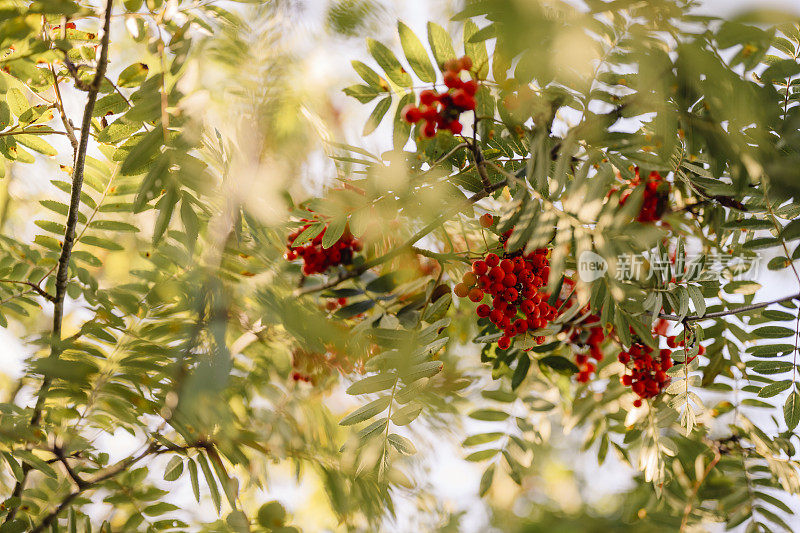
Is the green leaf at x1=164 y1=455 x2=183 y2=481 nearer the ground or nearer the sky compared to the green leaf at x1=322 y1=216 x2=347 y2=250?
nearer the ground

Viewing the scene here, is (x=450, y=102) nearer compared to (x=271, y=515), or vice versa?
(x=450, y=102)

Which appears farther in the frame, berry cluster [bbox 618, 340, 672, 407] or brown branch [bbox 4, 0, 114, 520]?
berry cluster [bbox 618, 340, 672, 407]

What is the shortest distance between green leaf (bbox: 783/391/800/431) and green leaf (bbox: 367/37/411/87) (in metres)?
1.09

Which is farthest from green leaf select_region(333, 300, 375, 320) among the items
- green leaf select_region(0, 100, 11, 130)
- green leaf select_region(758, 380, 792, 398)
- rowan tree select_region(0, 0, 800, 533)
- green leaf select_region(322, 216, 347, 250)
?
green leaf select_region(758, 380, 792, 398)

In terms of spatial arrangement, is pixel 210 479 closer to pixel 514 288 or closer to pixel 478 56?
pixel 514 288

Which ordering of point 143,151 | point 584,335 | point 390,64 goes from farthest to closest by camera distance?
point 584,335 → point 390,64 → point 143,151

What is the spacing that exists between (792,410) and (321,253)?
3.74 feet

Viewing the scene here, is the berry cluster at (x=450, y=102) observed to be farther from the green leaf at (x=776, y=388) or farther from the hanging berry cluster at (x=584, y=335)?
the green leaf at (x=776, y=388)

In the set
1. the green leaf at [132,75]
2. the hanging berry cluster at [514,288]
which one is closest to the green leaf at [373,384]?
the hanging berry cluster at [514,288]

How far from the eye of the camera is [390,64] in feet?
3.35

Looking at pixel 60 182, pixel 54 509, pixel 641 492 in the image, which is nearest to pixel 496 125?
pixel 60 182

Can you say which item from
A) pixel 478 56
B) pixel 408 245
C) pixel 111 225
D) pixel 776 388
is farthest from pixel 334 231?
pixel 776 388

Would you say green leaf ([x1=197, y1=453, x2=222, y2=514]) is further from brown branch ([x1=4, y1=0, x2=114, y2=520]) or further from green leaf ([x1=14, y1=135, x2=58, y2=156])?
green leaf ([x1=14, y1=135, x2=58, y2=156])

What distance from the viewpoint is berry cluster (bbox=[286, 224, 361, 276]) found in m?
1.30
